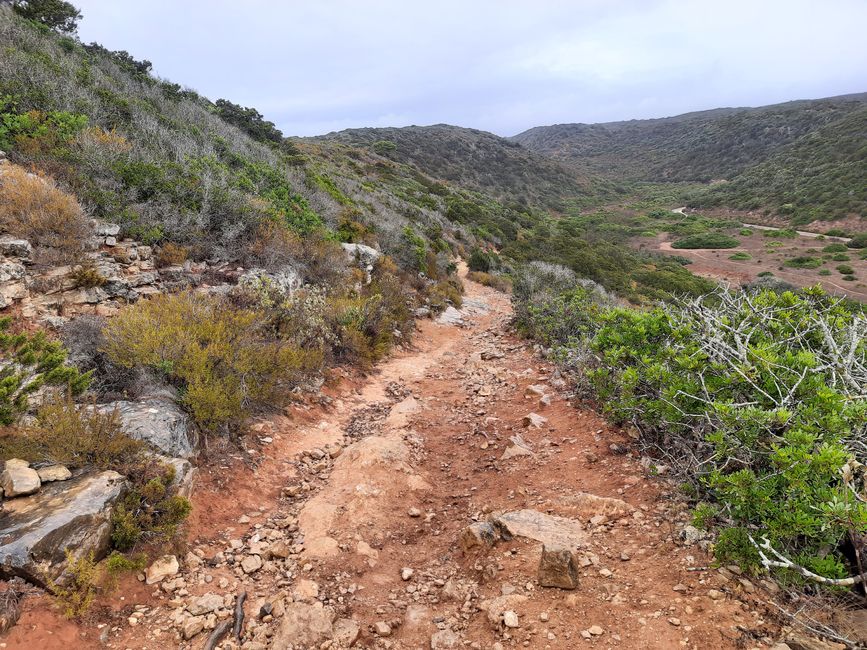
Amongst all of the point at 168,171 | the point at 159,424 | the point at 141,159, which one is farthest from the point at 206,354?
the point at 141,159

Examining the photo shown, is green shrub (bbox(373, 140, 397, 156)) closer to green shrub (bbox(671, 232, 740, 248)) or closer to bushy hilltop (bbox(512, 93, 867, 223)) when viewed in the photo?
green shrub (bbox(671, 232, 740, 248))

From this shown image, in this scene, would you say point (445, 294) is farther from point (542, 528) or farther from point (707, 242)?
point (707, 242)

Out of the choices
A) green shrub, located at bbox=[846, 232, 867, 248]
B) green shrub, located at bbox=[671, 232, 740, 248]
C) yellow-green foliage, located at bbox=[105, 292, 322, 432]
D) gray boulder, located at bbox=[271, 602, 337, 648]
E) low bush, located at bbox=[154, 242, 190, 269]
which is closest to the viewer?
gray boulder, located at bbox=[271, 602, 337, 648]

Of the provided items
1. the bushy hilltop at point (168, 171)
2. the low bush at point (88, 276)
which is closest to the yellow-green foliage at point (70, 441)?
the low bush at point (88, 276)

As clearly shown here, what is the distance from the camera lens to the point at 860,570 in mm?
2141

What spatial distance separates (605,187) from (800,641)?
77.1 metres

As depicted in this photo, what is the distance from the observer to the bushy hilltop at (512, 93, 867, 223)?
1719 inches

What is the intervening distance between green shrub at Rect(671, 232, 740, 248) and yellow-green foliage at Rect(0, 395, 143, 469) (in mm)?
42839

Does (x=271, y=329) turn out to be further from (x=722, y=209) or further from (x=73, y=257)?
(x=722, y=209)

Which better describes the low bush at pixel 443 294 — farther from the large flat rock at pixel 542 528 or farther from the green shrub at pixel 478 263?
the large flat rock at pixel 542 528

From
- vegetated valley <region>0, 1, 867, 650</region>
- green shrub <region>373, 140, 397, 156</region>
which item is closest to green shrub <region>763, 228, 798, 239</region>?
green shrub <region>373, 140, 397, 156</region>

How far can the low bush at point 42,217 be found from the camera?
584cm

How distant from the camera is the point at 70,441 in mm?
3410

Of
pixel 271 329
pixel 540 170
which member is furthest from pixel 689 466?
pixel 540 170
